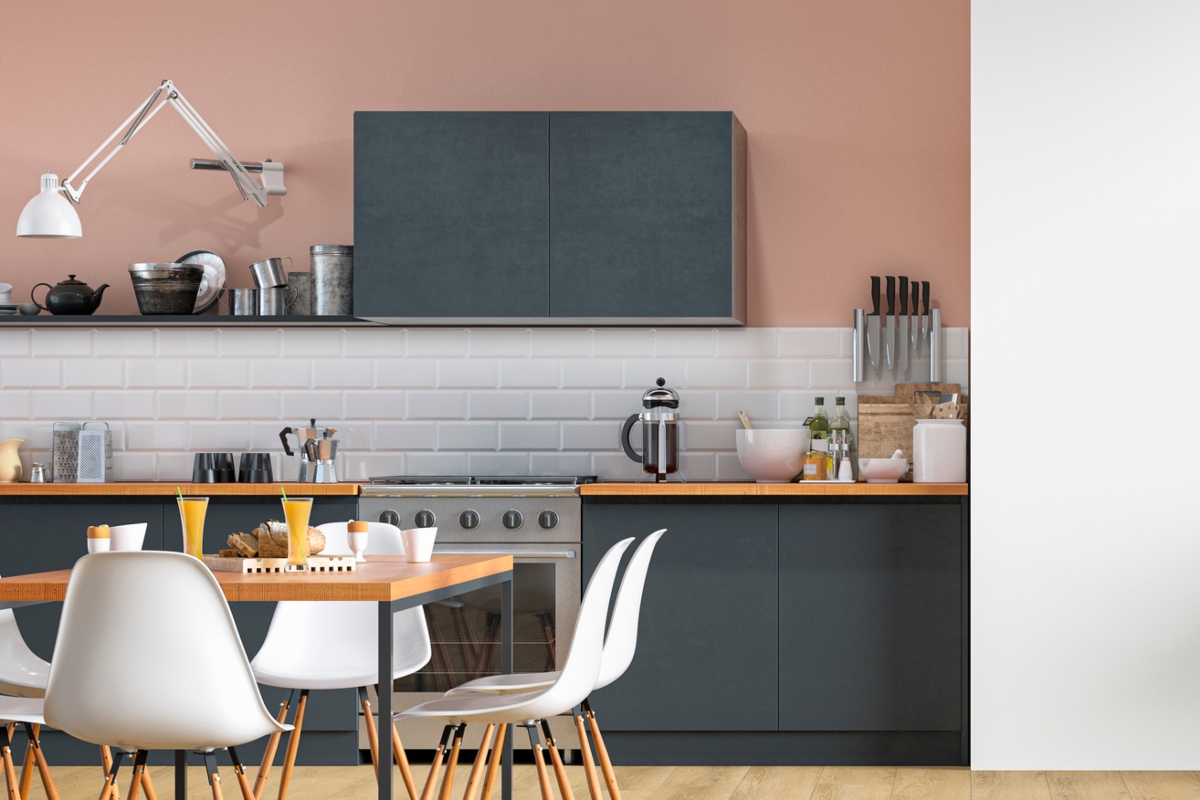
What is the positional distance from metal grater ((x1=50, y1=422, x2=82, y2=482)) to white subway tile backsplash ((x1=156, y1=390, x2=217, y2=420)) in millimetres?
295

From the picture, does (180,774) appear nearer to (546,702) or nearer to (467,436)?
(546,702)

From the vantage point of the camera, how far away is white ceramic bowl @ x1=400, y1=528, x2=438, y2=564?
2.62m

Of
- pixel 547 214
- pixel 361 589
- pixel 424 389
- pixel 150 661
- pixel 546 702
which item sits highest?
pixel 547 214

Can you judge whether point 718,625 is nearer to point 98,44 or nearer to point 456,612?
point 456,612

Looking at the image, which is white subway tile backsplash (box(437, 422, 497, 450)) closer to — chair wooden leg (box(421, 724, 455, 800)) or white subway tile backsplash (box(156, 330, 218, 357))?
white subway tile backsplash (box(156, 330, 218, 357))

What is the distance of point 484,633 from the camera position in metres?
3.81

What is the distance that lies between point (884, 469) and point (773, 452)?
359 mm

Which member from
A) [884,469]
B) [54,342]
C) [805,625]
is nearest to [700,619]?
[805,625]

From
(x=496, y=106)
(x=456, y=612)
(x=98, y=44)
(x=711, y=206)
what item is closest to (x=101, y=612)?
(x=456, y=612)

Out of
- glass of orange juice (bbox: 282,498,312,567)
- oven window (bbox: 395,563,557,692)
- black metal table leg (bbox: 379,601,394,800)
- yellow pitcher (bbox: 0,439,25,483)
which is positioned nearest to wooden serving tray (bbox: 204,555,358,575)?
glass of orange juice (bbox: 282,498,312,567)

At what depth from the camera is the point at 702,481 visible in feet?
14.4

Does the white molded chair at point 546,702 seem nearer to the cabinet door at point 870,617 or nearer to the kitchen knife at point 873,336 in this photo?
the cabinet door at point 870,617

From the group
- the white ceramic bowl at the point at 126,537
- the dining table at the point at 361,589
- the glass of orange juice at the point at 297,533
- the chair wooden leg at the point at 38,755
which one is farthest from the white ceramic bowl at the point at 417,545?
the chair wooden leg at the point at 38,755

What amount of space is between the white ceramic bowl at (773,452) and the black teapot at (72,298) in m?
2.24
